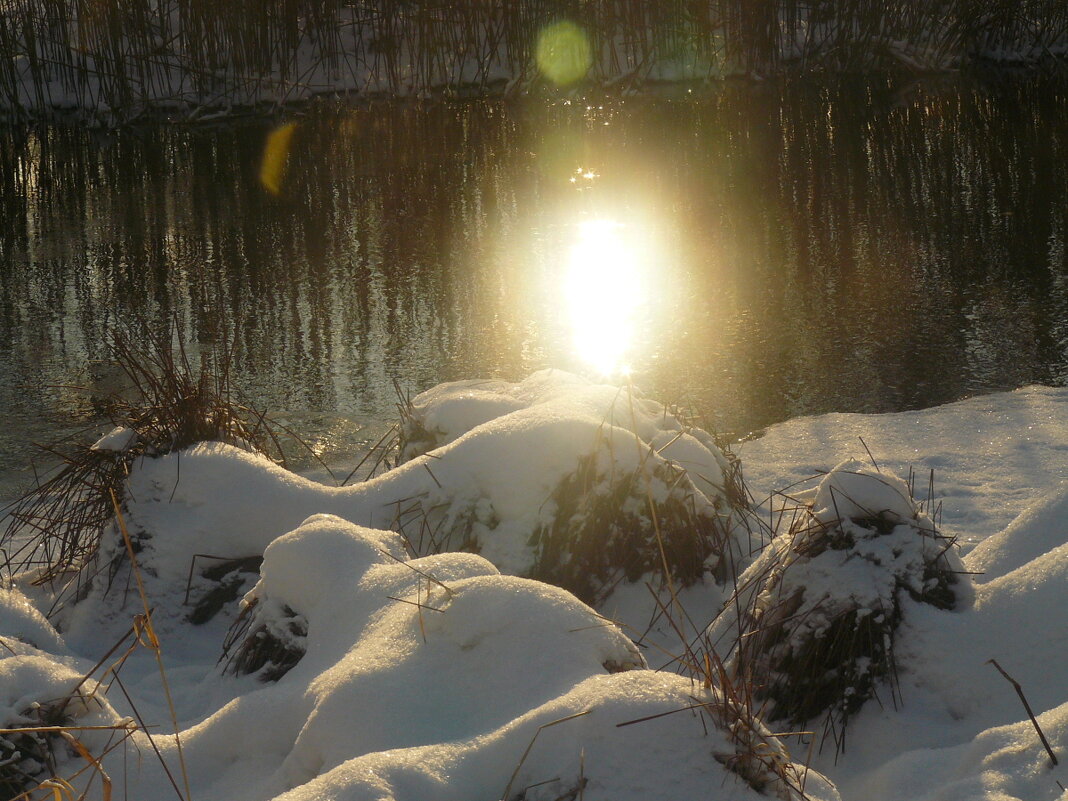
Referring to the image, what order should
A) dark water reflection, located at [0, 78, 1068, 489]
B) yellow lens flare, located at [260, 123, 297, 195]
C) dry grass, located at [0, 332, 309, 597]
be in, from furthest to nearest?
yellow lens flare, located at [260, 123, 297, 195], dark water reflection, located at [0, 78, 1068, 489], dry grass, located at [0, 332, 309, 597]

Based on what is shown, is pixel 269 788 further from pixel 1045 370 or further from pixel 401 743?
pixel 1045 370

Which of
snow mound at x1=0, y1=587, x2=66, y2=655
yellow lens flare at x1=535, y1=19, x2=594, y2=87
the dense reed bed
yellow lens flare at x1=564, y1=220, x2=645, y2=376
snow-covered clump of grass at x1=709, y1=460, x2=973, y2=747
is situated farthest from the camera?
yellow lens flare at x1=535, y1=19, x2=594, y2=87

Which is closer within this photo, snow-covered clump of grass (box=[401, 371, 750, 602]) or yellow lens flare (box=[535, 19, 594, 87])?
snow-covered clump of grass (box=[401, 371, 750, 602])

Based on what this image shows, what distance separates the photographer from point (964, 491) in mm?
4031

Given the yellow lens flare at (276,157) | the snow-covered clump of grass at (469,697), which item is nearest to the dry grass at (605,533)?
the snow-covered clump of grass at (469,697)

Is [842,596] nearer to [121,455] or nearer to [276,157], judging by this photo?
[121,455]

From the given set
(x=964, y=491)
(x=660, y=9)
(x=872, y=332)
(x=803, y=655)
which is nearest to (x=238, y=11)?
(x=660, y=9)

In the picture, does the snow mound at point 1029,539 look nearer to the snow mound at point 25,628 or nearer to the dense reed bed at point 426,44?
the snow mound at point 25,628

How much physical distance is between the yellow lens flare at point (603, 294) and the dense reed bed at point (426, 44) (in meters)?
7.76

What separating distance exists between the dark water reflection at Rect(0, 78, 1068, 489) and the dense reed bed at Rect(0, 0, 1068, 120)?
1.47 m

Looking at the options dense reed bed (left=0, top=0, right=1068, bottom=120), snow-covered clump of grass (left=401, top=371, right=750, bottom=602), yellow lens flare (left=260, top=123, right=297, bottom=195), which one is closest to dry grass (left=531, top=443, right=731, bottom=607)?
snow-covered clump of grass (left=401, top=371, right=750, bottom=602)

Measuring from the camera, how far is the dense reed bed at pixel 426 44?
15156mm

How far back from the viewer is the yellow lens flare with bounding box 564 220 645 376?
634cm

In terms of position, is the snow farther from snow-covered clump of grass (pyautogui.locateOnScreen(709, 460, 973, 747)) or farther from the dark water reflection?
the dark water reflection
